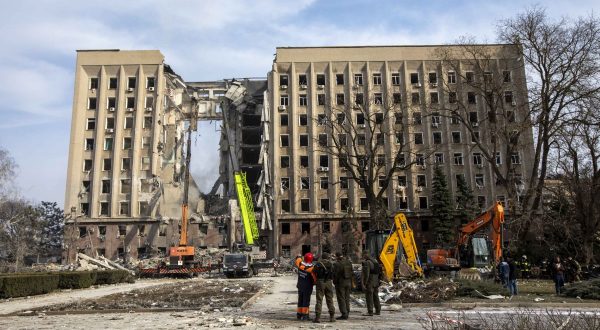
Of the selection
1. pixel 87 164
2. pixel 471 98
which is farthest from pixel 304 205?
pixel 87 164

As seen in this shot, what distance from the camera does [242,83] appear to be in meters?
66.2

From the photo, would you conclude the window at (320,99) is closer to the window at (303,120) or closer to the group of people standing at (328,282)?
the window at (303,120)

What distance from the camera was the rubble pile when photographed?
1628 centimetres

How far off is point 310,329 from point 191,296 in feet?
33.6

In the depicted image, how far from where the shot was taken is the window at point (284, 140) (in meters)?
60.7

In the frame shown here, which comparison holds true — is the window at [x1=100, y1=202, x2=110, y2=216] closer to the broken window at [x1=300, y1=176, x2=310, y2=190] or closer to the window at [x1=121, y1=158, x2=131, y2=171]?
the window at [x1=121, y1=158, x2=131, y2=171]

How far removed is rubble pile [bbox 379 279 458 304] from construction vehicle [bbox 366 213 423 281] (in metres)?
1.56

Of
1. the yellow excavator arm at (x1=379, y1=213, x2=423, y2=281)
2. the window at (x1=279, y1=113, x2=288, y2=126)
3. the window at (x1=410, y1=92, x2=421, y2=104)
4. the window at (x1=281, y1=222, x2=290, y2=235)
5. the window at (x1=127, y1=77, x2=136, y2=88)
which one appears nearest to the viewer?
the yellow excavator arm at (x1=379, y1=213, x2=423, y2=281)

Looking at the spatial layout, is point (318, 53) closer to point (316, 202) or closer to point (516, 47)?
point (316, 202)

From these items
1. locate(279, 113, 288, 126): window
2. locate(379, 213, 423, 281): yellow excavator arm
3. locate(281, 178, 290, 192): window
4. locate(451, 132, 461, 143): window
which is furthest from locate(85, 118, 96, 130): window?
locate(379, 213, 423, 281): yellow excavator arm

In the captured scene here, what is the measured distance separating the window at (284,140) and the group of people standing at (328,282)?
47.5m

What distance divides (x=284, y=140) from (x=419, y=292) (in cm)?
4531

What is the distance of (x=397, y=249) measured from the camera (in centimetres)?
2000

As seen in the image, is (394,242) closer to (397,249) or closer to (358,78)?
(397,249)
